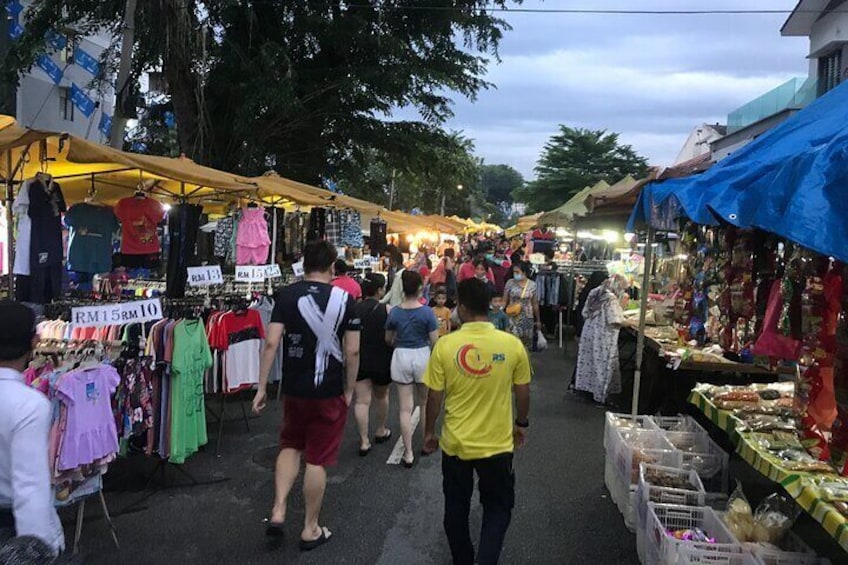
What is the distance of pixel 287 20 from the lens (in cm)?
1553

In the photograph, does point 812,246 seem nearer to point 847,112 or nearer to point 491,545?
point 847,112

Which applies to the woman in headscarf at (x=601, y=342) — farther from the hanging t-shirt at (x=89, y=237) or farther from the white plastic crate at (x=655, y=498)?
the hanging t-shirt at (x=89, y=237)

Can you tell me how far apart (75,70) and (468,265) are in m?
18.7

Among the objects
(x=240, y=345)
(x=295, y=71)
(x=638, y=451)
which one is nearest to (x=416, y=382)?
(x=240, y=345)

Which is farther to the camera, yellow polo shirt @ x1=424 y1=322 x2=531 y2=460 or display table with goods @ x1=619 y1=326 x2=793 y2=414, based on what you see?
display table with goods @ x1=619 y1=326 x2=793 y2=414

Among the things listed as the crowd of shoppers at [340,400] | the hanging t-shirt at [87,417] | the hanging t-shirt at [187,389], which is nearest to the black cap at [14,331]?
the crowd of shoppers at [340,400]

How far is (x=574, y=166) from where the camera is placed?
130 feet

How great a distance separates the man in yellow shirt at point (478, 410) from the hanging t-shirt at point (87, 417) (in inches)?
80.9

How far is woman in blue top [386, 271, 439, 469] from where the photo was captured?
558 centimetres

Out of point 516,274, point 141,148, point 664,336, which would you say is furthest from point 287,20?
point 664,336

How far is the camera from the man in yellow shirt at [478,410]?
10.9 feet

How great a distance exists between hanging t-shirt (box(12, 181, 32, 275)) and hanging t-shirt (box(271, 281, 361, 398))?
2834 mm

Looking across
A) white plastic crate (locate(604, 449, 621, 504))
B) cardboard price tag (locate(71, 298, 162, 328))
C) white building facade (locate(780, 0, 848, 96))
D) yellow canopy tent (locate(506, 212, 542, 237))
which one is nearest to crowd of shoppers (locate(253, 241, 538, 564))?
cardboard price tag (locate(71, 298, 162, 328))

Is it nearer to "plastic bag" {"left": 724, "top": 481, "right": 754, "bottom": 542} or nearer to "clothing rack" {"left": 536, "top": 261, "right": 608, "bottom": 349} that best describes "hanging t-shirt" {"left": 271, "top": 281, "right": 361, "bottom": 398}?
"plastic bag" {"left": 724, "top": 481, "right": 754, "bottom": 542}
